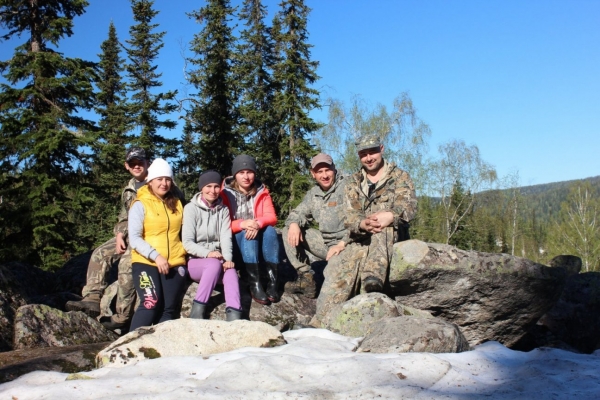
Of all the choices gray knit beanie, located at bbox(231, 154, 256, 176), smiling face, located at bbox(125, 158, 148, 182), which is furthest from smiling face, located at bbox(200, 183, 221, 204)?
smiling face, located at bbox(125, 158, 148, 182)

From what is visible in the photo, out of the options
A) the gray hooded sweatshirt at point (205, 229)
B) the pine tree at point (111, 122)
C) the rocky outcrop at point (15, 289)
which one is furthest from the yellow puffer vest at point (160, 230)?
the pine tree at point (111, 122)

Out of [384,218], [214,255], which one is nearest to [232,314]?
[214,255]

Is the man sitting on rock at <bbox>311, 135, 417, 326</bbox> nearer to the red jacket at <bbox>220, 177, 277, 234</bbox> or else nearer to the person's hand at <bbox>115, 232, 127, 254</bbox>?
the red jacket at <bbox>220, 177, 277, 234</bbox>

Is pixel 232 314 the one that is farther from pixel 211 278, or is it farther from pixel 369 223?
pixel 369 223

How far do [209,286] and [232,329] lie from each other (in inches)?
38.3

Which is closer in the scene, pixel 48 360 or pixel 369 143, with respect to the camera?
pixel 48 360

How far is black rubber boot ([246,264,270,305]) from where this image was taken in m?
6.27

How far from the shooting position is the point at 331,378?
357cm

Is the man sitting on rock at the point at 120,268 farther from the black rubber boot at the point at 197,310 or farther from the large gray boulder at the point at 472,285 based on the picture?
the large gray boulder at the point at 472,285

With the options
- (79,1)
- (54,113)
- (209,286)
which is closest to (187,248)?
(209,286)

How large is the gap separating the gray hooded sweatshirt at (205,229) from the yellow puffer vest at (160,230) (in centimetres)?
11

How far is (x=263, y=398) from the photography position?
3.25m

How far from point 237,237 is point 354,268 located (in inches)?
62.5

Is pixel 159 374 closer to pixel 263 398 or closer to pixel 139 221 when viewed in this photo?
pixel 263 398
